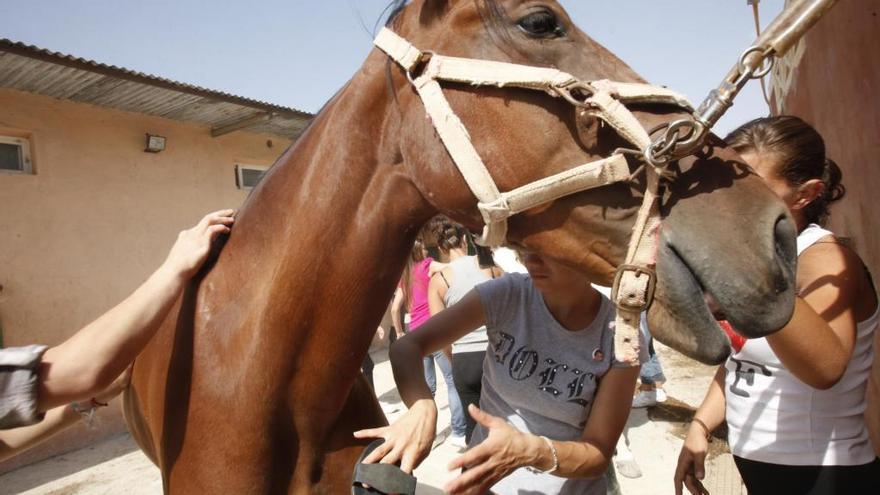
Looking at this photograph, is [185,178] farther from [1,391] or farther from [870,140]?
[870,140]

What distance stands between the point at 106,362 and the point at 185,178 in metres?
6.57

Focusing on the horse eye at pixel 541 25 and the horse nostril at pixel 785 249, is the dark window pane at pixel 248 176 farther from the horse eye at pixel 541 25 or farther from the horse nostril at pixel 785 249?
the horse nostril at pixel 785 249

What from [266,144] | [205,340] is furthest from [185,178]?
[205,340]

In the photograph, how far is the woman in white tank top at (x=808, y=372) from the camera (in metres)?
1.42

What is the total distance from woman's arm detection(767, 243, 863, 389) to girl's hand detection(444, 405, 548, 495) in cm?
71

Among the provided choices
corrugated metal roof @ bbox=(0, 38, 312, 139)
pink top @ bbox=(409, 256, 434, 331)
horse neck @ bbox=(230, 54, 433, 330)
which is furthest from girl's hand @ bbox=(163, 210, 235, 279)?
corrugated metal roof @ bbox=(0, 38, 312, 139)

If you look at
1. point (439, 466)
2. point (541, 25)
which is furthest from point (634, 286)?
point (439, 466)

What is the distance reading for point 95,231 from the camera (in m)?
5.96

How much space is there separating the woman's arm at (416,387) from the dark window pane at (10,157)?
5973 millimetres

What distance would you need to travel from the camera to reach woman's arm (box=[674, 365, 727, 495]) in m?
1.86

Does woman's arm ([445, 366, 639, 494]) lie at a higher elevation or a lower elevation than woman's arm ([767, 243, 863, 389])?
lower

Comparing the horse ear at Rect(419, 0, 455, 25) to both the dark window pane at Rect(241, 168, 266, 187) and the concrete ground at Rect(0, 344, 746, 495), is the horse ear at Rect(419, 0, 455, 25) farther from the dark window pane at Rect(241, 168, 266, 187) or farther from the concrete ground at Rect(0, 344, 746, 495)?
the dark window pane at Rect(241, 168, 266, 187)

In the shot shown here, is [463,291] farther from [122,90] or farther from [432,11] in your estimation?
[122,90]

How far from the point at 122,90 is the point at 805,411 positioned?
6626 mm
